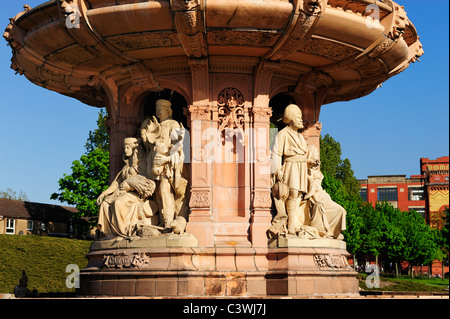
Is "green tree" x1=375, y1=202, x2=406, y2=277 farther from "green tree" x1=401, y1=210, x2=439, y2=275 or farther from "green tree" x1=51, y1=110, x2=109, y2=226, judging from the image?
"green tree" x1=51, y1=110, x2=109, y2=226

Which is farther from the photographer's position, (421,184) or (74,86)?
(421,184)

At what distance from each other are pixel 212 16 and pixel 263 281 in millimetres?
5562

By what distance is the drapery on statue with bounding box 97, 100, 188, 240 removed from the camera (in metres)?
13.4

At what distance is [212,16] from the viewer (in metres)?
12.0

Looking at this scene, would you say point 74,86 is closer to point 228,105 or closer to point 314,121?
point 228,105

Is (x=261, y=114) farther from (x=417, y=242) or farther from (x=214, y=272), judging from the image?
(x=417, y=242)

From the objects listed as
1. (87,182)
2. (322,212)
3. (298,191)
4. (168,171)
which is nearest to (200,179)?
(168,171)

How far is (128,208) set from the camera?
13.6 meters

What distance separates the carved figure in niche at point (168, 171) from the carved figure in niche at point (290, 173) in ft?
6.94

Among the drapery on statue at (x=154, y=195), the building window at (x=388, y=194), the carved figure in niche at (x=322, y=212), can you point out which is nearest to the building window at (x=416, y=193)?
the building window at (x=388, y=194)

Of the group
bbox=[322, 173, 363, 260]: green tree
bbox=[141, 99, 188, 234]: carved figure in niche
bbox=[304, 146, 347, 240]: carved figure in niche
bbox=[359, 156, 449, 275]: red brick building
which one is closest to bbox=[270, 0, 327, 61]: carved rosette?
bbox=[304, 146, 347, 240]: carved figure in niche

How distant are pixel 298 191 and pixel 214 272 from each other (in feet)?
9.15
